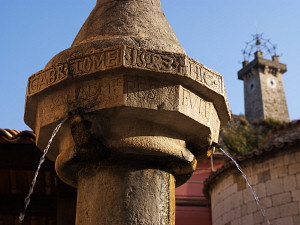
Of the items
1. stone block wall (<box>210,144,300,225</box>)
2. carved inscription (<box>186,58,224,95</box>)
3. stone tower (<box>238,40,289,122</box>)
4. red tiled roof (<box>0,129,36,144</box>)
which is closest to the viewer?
carved inscription (<box>186,58,224,95</box>)

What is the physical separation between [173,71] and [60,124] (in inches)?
28.3

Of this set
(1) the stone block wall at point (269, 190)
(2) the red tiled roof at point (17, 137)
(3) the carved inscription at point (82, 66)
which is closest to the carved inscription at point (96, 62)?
(3) the carved inscription at point (82, 66)

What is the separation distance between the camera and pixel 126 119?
2.38 metres

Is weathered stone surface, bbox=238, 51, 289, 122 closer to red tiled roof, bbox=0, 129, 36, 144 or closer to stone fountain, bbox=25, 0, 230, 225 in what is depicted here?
red tiled roof, bbox=0, 129, 36, 144

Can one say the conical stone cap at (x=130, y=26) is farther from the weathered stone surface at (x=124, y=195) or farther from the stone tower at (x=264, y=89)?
the stone tower at (x=264, y=89)

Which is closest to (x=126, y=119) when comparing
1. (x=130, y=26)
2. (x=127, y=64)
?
(x=127, y=64)

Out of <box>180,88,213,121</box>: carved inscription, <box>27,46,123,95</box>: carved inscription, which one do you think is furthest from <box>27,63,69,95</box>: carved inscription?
<box>180,88,213,121</box>: carved inscription

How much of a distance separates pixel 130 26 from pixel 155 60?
0.44 meters

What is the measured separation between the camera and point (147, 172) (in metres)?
2.33

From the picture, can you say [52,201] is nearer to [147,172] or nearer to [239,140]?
[147,172]

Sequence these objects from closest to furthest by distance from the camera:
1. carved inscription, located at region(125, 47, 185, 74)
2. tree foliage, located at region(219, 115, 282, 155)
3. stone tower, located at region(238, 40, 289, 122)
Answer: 1. carved inscription, located at region(125, 47, 185, 74)
2. tree foliage, located at region(219, 115, 282, 155)
3. stone tower, located at region(238, 40, 289, 122)

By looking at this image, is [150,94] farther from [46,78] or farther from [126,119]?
[46,78]

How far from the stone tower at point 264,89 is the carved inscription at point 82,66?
36756 millimetres

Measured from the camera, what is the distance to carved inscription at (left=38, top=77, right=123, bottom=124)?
91.3 inches
